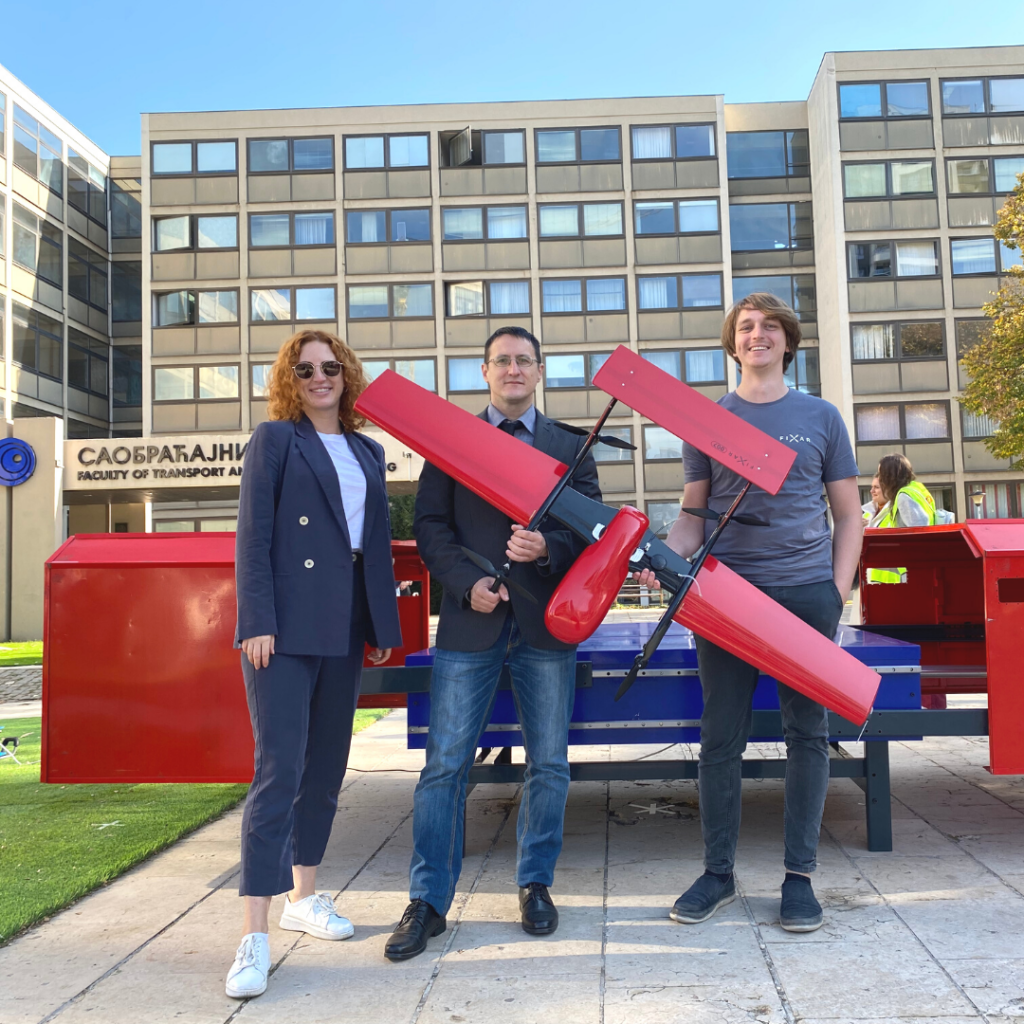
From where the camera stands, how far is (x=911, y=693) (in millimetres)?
4363

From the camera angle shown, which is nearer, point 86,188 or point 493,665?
point 493,665

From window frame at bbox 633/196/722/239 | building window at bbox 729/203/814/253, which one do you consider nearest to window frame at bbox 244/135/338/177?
window frame at bbox 633/196/722/239

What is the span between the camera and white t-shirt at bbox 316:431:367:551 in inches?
139

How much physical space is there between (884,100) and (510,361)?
33305mm

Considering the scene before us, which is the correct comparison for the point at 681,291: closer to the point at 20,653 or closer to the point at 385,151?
the point at 385,151

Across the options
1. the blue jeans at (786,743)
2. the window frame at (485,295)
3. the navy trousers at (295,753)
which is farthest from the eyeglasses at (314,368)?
the window frame at (485,295)

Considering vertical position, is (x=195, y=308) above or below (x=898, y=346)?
above

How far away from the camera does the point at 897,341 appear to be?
31.8 m

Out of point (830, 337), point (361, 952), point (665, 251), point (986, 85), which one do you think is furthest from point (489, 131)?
point (361, 952)

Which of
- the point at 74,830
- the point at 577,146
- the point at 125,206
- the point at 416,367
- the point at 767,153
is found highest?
the point at 767,153

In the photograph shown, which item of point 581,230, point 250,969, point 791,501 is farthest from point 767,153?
point 250,969

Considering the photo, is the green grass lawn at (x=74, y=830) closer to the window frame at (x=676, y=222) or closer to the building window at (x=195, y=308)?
the building window at (x=195, y=308)

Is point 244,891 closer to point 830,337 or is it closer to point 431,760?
point 431,760

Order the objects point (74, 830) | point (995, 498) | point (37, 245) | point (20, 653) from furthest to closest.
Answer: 1. point (37, 245)
2. point (995, 498)
3. point (20, 653)
4. point (74, 830)
